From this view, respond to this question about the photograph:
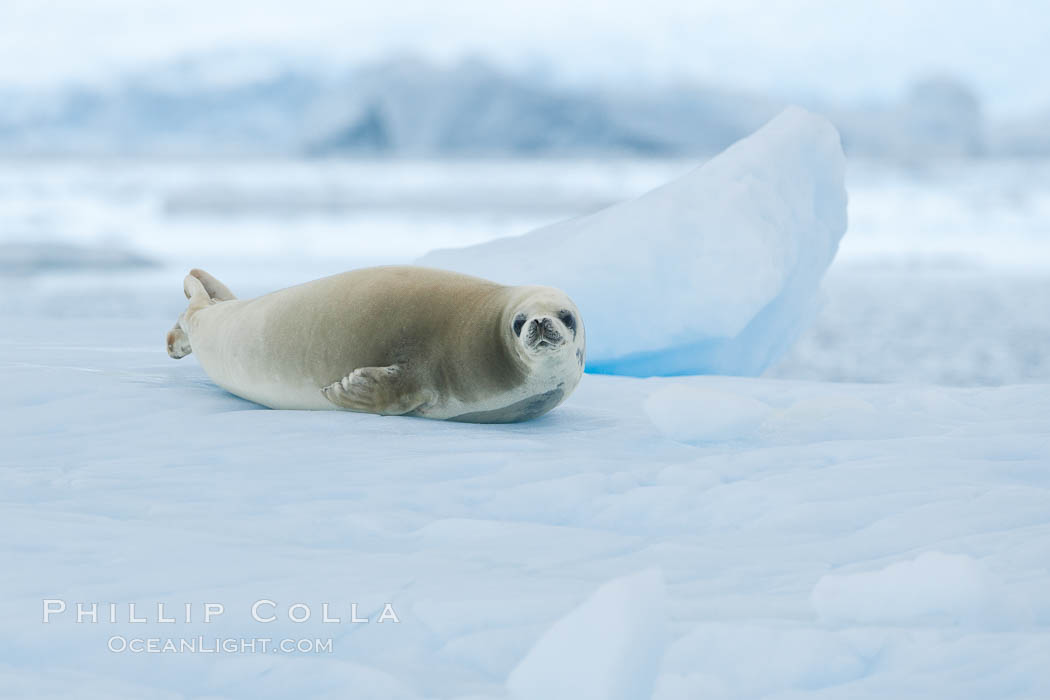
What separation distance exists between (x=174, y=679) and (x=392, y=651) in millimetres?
306

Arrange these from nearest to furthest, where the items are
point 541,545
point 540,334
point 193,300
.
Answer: point 541,545
point 540,334
point 193,300

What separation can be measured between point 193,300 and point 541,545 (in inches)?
95.6

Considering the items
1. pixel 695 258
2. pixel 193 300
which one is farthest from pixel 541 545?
pixel 695 258

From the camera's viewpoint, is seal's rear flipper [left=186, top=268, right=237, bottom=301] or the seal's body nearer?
the seal's body

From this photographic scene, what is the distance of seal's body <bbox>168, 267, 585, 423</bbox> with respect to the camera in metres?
3.01

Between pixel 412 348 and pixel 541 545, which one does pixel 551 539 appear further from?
pixel 412 348

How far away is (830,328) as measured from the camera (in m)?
14.3

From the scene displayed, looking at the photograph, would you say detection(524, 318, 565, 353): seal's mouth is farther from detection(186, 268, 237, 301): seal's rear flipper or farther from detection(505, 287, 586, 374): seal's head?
detection(186, 268, 237, 301): seal's rear flipper

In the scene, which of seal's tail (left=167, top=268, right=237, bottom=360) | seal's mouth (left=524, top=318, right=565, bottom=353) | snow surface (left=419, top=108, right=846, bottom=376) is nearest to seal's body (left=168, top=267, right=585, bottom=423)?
seal's mouth (left=524, top=318, right=565, bottom=353)

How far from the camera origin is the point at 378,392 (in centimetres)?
305

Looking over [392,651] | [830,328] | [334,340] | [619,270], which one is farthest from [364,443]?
[830,328]

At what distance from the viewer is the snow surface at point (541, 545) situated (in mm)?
1470

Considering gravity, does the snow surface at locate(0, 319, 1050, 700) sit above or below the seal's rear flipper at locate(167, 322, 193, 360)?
below

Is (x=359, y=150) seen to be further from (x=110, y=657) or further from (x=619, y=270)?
(x=110, y=657)
